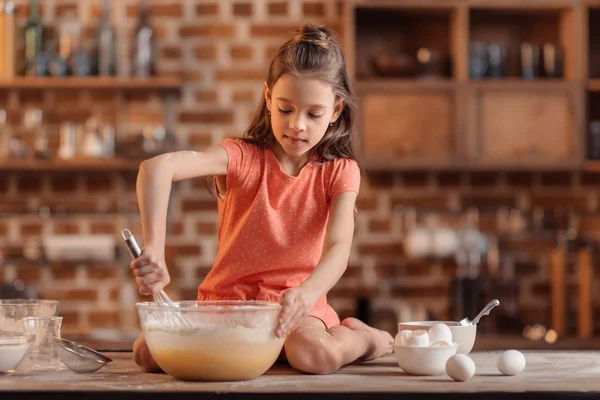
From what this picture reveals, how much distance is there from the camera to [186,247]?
397 centimetres

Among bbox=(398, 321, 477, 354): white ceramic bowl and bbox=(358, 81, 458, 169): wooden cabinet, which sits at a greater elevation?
bbox=(358, 81, 458, 169): wooden cabinet

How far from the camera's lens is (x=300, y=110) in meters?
1.72

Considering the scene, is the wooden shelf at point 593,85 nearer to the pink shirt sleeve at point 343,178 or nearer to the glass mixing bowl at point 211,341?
the pink shirt sleeve at point 343,178

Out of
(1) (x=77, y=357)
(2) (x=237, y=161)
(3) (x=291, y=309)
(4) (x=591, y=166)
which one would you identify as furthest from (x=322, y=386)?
(4) (x=591, y=166)

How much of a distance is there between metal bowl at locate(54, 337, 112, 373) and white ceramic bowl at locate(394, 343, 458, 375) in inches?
19.4

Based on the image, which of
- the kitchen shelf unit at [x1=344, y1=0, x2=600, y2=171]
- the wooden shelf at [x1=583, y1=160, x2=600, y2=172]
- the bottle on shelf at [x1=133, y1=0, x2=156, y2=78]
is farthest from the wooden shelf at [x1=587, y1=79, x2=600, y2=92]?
the bottle on shelf at [x1=133, y1=0, x2=156, y2=78]

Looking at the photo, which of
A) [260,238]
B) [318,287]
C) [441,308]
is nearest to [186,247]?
[441,308]

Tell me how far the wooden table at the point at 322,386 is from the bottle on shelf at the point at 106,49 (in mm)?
2533

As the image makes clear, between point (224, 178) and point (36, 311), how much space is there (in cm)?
48

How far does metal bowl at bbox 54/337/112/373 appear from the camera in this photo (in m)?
1.46

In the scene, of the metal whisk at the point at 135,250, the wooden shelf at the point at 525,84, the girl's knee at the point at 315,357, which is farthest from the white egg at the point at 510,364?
the wooden shelf at the point at 525,84

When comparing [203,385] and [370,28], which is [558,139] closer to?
[370,28]

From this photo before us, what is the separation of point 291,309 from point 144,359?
10.7 inches

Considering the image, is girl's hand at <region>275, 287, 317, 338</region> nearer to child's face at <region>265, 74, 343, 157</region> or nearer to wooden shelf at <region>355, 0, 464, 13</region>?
child's face at <region>265, 74, 343, 157</region>
